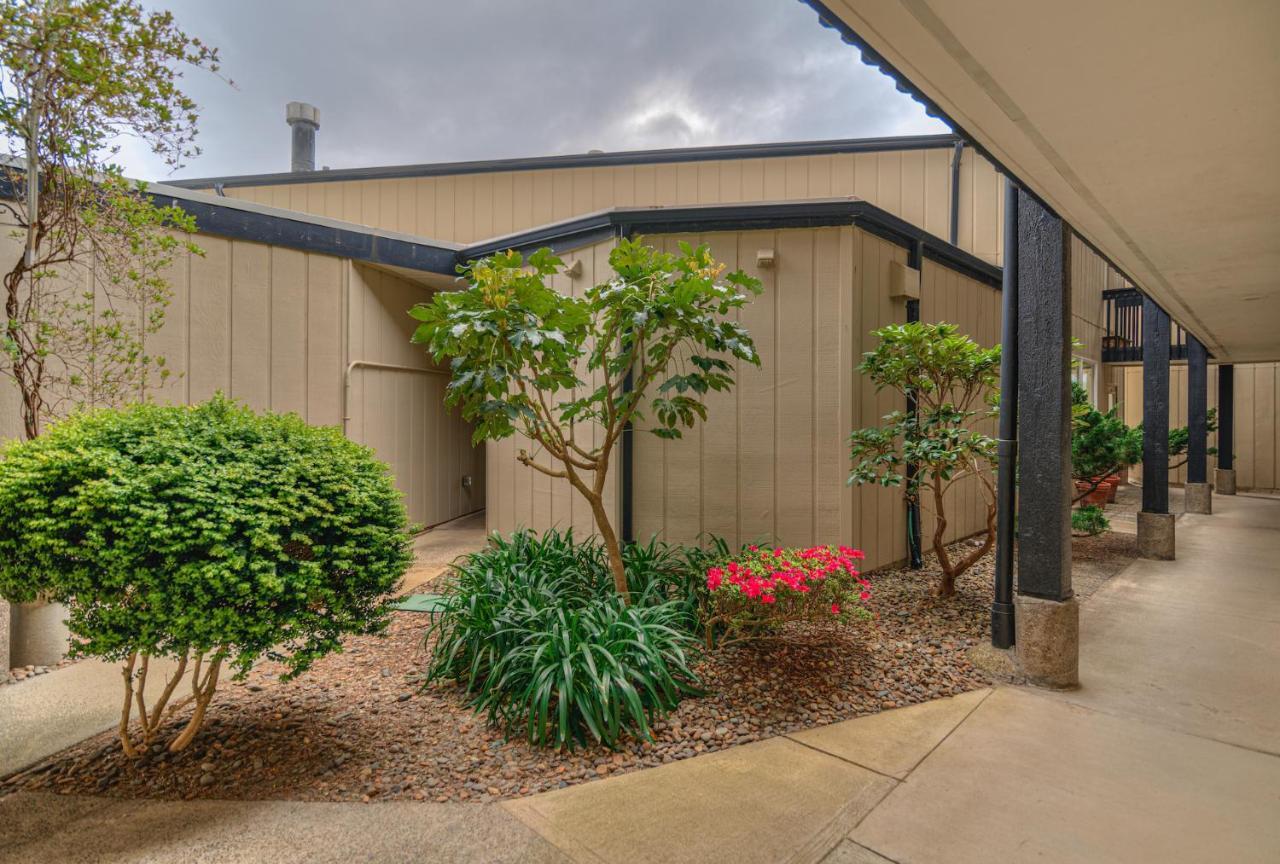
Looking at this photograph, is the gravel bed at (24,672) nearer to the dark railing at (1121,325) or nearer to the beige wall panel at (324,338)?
the beige wall panel at (324,338)

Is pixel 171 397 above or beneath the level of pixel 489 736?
above

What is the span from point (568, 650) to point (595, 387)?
227 centimetres

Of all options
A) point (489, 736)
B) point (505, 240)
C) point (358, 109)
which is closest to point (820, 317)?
point (505, 240)

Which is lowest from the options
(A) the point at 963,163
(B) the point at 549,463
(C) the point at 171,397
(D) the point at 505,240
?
(B) the point at 549,463

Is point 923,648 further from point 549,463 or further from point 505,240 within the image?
point 505,240

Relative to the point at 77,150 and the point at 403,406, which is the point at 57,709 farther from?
the point at 403,406

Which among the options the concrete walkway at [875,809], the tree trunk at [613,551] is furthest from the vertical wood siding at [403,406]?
the concrete walkway at [875,809]

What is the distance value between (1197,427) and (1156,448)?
10.9 ft

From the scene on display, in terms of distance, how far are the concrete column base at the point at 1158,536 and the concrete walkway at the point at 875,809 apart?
3313 mm

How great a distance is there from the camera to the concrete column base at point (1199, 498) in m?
8.19

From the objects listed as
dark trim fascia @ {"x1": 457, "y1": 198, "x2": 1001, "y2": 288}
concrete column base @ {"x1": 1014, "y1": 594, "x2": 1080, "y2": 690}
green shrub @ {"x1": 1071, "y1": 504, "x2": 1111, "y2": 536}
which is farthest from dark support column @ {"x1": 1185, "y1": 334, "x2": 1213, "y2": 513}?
concrete column base @ {"x1": 1014, "y1": 594, "x2": 1080, "y2": 690}

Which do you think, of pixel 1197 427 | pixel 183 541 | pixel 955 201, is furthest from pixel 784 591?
pixel 1197 427

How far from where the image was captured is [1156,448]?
18.7 ft

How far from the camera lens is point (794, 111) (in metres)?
8.31
